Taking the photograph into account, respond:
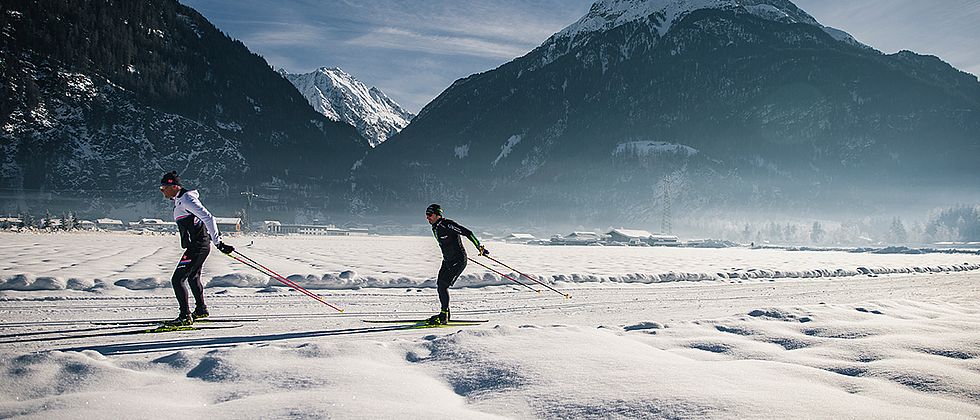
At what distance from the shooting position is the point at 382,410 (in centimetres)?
389

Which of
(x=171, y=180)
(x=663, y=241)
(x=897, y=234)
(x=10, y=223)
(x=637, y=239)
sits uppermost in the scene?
(x=897, y=234)

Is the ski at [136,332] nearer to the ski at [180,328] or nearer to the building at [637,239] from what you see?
the ski at [180,328]

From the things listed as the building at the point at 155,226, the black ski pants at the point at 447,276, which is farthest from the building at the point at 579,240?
the black ski pants at the point at 447,276

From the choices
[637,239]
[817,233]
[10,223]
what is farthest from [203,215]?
[817,233]

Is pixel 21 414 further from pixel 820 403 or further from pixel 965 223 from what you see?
pixel 965 223

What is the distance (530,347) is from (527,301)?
7143 mm

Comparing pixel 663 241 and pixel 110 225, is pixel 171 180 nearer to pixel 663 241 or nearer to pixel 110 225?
pixel 663 241

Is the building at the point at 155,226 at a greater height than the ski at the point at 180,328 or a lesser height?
greater

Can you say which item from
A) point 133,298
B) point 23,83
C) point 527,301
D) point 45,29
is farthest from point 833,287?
point 45,29

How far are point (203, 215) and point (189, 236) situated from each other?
16.4 inches

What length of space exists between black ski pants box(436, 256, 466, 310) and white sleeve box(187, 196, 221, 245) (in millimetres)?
3812

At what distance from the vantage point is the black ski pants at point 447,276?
9.73m

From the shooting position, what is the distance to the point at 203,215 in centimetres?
880

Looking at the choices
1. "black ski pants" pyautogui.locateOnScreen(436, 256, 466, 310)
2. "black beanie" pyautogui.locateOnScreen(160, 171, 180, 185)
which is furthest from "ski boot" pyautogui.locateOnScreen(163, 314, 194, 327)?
"black ski pants" pyautogui.locateOnScreen(436, 256, 466, 310)
